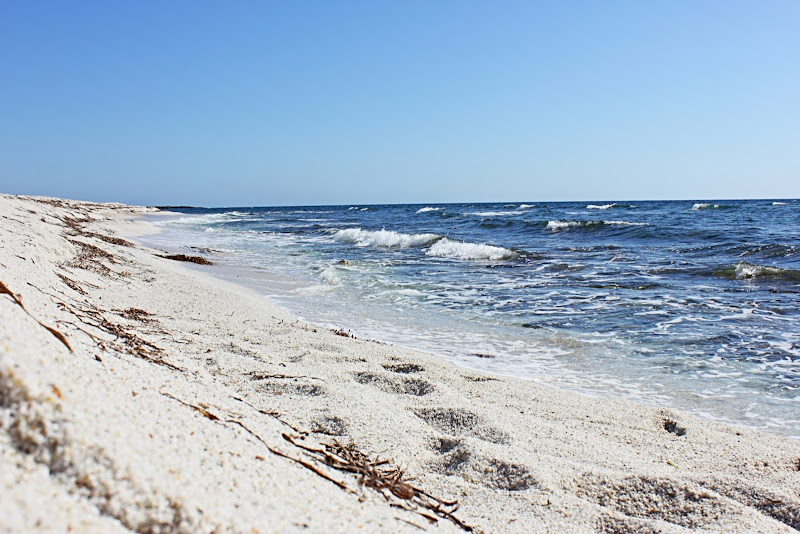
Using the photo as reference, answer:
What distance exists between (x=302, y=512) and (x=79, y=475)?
2.08 feet

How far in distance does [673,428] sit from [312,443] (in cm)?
240

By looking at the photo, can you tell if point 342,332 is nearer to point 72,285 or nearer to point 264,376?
point 264,376

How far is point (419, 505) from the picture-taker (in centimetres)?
195

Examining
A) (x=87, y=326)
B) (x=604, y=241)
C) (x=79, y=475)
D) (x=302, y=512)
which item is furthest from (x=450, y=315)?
(x=604, y=241)

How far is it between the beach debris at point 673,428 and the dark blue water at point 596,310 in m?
0.50

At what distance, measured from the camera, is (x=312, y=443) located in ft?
7.57

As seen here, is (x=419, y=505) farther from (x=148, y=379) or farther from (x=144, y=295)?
(x=144, y=295)

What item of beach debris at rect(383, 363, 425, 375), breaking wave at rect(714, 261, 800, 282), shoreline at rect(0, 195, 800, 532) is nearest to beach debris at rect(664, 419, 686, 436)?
shoreline at rect(0, 195, 800, 532)

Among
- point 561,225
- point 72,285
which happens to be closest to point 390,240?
point 561,225

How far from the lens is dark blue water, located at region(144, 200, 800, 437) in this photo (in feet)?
14.4

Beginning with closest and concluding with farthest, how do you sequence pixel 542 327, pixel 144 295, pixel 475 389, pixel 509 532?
1. pixel 509 532
2. pixel 475 389
3. pixel 144 295
4. pixel 542 327

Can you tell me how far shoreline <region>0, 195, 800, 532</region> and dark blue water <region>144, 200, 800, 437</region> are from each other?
2.66ft

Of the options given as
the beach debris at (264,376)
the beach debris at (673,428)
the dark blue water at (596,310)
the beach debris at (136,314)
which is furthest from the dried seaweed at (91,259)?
the beach debris at (673,428)

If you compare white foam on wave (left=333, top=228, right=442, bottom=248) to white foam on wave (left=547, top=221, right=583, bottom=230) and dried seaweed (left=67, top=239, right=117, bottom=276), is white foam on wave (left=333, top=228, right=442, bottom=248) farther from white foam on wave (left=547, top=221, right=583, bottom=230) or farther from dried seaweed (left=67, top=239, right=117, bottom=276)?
dried seaweed (left=67, top=239, right=117, bottom=276)
